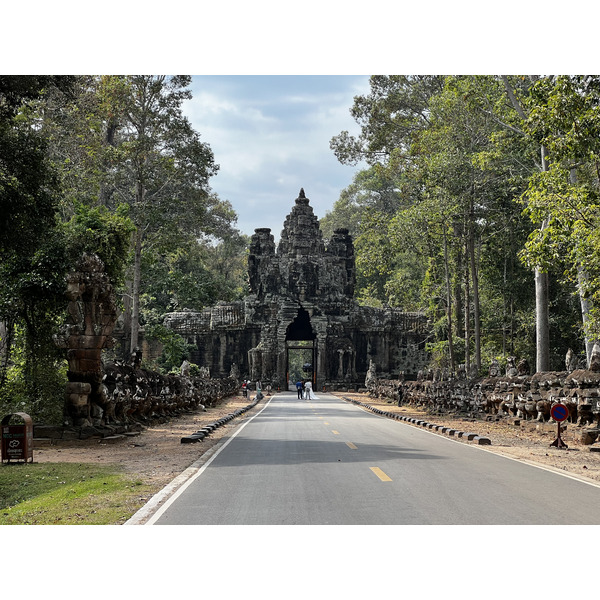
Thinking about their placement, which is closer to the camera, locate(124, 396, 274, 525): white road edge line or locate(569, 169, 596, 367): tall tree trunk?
locate(124, 396, 274, 525): white road edge line

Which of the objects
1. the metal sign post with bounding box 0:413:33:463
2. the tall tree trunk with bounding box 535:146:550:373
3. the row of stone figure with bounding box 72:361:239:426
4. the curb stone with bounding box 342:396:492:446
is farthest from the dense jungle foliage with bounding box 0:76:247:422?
the tall tree trunk with bounding box 535:146:550:373

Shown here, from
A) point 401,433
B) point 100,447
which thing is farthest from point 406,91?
point 100,447

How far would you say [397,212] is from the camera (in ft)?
144

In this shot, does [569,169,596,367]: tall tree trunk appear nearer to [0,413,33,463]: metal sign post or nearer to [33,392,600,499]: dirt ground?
[33,392,600,499]: dirt ground

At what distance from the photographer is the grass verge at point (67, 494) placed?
8414mm

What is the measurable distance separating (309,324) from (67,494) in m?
50.2

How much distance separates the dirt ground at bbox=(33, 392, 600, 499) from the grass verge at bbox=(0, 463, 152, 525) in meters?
0.54

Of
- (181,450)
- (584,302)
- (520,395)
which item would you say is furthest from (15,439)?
(584,302)

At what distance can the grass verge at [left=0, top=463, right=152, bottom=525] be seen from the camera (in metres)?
8.41

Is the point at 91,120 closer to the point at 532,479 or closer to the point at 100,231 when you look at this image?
the point at 100,231

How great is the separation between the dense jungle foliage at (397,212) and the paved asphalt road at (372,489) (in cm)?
643

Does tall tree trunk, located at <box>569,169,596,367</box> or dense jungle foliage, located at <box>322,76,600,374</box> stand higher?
dense jungle foliage, located at <box>322,76,600,374</box>

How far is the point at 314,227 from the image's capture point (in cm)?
6028

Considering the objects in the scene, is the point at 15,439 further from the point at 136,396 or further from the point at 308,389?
the point at 308,389
